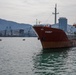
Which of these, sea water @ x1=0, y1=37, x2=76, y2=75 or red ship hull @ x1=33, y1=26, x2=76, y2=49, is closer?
sea water @ x1=0, y1=37, x2=76, y2=75

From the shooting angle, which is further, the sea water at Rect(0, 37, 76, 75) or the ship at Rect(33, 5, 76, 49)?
the ship at Rect(33, 5, 76, 49)

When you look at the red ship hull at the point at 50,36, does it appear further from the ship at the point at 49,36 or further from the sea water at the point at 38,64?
the sea water at the point at 38,64

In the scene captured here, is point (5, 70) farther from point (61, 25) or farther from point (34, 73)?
point (61, 25)

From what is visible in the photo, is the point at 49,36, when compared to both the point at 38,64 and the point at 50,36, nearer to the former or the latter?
the point at 50,36

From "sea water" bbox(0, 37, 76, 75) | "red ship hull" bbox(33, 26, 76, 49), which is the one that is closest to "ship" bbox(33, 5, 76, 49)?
"red ship hull" bbox(33, 26, 76, 49)

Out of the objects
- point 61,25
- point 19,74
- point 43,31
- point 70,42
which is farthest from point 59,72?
point 61,25

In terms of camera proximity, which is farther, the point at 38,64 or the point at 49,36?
the point at 49,36

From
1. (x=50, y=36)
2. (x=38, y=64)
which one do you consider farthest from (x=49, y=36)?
(x=38, y=64)

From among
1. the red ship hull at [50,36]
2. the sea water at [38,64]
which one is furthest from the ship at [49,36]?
the sea water at [38,64]

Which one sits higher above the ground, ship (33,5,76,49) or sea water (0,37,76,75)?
ship (33,5,76,49)

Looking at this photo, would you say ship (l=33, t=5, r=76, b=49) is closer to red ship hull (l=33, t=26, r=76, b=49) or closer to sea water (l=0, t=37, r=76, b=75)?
red ship hull (l=33, t=26, r=76, b=49)

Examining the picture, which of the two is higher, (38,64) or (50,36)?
(50,36)

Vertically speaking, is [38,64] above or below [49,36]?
below

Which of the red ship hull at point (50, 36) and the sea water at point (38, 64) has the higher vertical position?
the red ship hull at point (50, 36)
